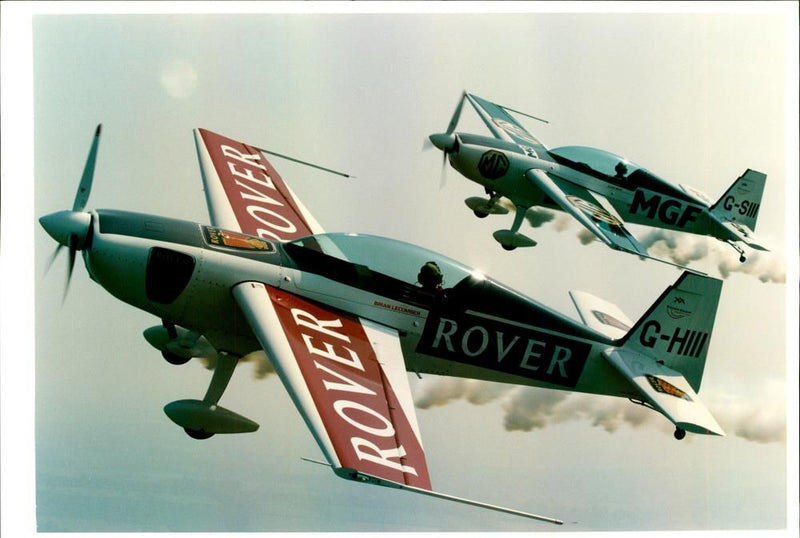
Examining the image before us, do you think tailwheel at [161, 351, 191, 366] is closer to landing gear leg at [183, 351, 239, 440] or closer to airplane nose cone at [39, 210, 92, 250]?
landing gear leg at [183, 351, 239, 440]

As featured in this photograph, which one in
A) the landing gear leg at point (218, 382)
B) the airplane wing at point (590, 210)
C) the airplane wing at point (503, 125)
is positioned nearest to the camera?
the landing gear leg at point (218, 382)

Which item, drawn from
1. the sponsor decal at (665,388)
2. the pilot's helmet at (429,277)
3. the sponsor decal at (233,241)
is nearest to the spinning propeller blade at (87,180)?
the sponsor decal at (233,241)

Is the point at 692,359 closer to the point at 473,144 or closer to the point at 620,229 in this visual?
the point at 620,229

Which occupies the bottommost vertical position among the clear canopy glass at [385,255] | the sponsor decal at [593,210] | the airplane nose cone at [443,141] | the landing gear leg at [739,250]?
the clear canopy glass at [385,255]

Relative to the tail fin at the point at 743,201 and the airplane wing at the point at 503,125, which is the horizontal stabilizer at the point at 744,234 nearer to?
the tail fin at the point at 743,201

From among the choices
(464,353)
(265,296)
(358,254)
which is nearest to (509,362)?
(464,353)

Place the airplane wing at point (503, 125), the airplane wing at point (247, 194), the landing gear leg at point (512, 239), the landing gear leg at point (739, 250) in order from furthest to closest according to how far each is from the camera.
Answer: the airplane wing at point (503, 125), the landing gear leg at point (739, 250), the landing gear leg at point (512, 239), the airplane wing at point (247, 194)

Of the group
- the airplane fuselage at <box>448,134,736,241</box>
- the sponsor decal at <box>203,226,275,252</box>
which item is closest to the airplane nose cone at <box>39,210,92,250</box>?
the sponsor decal at <box>203,226,275,252</box>
